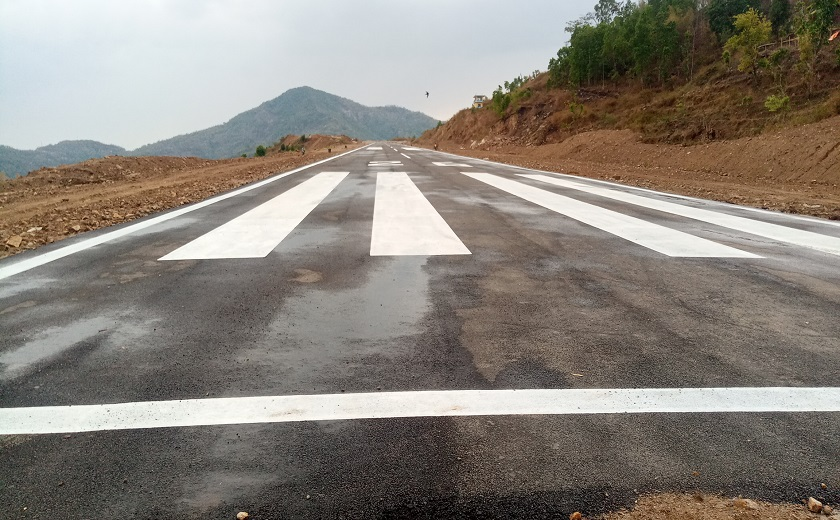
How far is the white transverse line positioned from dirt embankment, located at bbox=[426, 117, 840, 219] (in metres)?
1.73

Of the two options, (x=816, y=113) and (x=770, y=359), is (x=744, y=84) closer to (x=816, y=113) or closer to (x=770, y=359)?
(x=816, y=113)

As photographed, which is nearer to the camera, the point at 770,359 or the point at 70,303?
the point at 770,359

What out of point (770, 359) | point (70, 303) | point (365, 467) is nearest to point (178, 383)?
point (365, 467)

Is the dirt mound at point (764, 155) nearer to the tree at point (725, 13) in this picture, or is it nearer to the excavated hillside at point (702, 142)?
the excavated hillside at point (702, 142)

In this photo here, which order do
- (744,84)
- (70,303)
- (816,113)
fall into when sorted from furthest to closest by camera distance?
(744,84), (816,113), (70,303)

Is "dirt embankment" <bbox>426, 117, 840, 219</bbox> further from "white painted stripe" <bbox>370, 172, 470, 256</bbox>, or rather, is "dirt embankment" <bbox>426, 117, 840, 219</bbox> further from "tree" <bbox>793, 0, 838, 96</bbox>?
"tree" <bbox>793, 0, 838, 96</bbox>

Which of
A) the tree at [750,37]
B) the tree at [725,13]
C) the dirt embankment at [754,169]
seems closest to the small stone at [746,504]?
the dirt embankment at [754,169]

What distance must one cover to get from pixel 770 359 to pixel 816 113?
74.7 ft

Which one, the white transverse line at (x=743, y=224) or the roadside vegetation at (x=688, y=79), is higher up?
the roadside vegetation at (x=688, y=79)

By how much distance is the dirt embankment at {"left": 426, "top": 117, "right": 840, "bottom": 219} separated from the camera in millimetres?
9684

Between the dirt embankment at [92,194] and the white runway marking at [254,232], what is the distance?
1.70 m

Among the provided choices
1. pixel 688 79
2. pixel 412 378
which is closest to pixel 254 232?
pixel 412 378

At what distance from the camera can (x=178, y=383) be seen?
2.18m

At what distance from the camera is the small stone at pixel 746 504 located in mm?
1449
